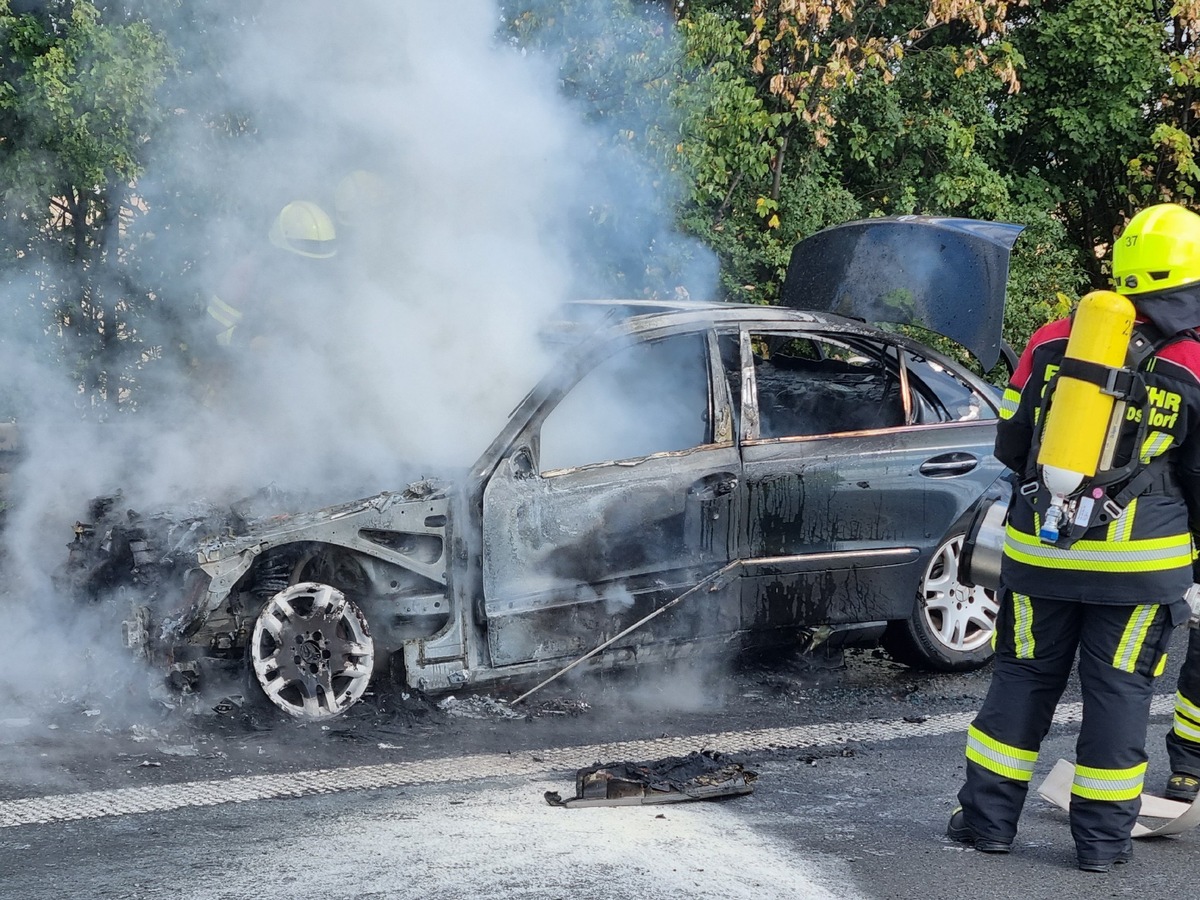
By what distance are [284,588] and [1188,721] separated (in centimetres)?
319

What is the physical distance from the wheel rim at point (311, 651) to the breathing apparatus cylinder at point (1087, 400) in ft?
Result: 8.64

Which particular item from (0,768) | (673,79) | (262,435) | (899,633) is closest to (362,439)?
(262,435)

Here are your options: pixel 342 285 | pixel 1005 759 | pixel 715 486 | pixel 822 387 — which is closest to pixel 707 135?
pixel 822 387

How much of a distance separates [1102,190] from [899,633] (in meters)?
8.28

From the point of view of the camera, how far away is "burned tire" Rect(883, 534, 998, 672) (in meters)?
6.27

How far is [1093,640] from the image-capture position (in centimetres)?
398

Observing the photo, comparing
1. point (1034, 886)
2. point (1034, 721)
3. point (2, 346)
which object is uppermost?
point (2, 346)

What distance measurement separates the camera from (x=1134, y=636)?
393 cm

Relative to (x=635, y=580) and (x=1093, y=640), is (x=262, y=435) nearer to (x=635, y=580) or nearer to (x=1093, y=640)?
(x=635, y=580)

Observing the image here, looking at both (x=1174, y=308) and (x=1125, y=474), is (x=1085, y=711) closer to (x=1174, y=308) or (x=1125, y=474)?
(x=1125, y=474)

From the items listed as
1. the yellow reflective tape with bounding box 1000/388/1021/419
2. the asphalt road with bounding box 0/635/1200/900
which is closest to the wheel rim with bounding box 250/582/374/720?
the asphalt road with bounding box 0/635/1200/900

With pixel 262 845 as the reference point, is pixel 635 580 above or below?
above

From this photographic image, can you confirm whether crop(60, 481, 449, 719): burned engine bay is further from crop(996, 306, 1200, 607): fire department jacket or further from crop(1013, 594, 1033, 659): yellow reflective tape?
crop(996, 306, 1200, 607): fire department jacket

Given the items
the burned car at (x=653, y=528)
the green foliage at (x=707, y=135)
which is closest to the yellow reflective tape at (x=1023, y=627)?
the burned car at (x=653, y=528)
